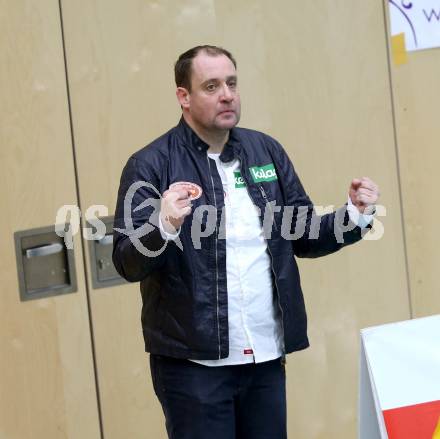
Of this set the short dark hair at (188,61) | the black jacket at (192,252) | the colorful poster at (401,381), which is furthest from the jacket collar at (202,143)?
the colorful poster at (401,381)

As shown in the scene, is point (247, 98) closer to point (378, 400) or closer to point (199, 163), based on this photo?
point (199, 163)

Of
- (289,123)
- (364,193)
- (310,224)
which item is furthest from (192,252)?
(289,123)

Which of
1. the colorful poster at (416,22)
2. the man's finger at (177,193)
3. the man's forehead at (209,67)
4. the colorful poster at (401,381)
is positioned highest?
the colorful poster at (416,22)

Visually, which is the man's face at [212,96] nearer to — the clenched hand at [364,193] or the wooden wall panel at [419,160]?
the clenched hand at [364,193]

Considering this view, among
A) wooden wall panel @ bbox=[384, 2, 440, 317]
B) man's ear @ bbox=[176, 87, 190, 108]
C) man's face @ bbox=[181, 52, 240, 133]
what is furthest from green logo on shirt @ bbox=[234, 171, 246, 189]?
wooden wall panel @ bbox=[384, 2, 440, 317]

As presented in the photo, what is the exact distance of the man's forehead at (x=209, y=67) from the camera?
108 inches

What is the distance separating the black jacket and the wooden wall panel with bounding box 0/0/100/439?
2.46ft

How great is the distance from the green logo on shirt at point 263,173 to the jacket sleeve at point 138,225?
0.30m

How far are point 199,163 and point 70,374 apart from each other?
1178mm

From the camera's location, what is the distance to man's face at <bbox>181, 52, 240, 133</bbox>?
2.71 meters

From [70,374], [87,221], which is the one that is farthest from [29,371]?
[87,221]

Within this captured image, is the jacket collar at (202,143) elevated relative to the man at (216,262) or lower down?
elevated

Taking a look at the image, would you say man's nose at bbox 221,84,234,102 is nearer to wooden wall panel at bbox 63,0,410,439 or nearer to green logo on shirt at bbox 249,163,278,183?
green logo on shirt at bbox 249,163,278,183

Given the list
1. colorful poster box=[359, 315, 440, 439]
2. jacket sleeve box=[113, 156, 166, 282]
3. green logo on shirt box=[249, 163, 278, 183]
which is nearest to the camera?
colorful poster box=[359, 315, 440, 439]
